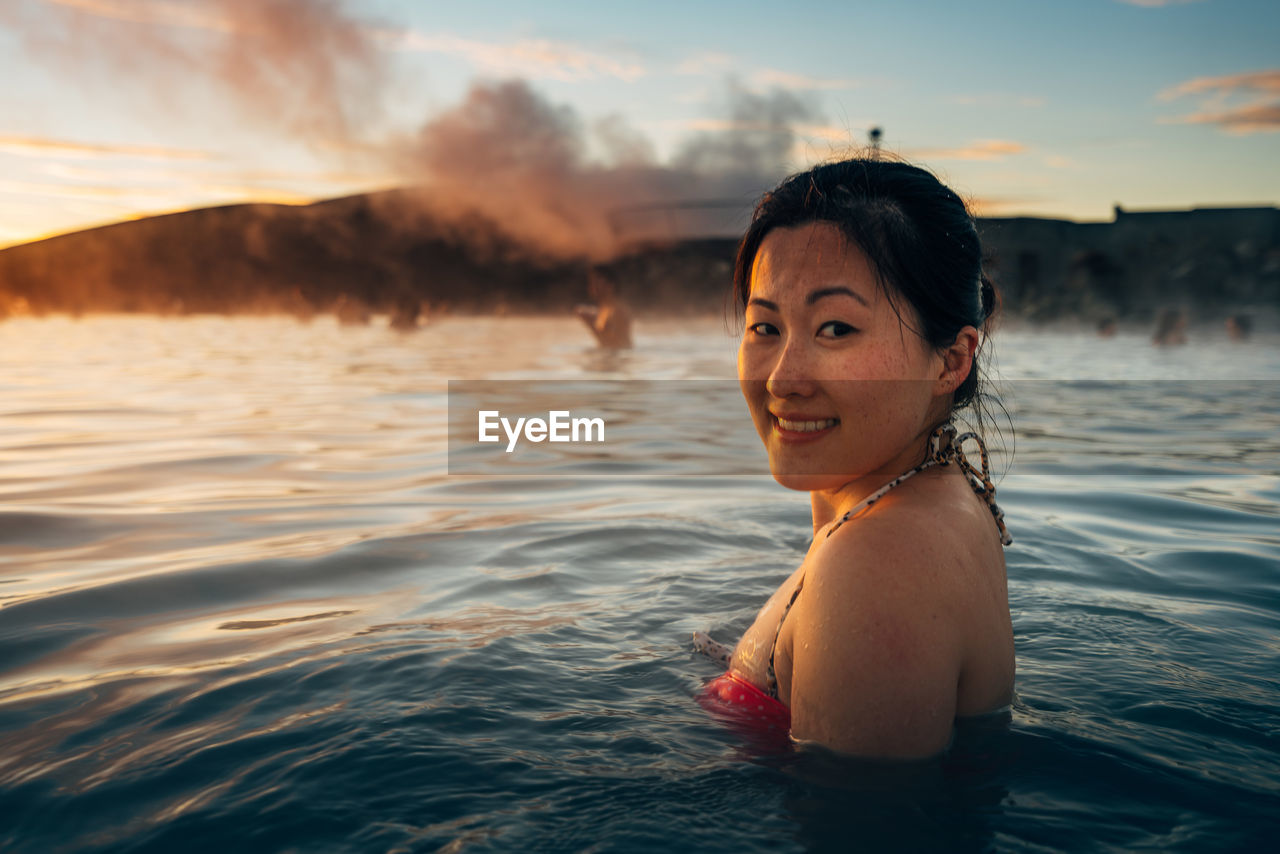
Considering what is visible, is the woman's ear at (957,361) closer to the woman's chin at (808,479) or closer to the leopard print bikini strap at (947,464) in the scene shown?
the leopard print bikini strap at (947,464)

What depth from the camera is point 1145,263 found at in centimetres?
5262

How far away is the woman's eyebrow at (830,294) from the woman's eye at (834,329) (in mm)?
53

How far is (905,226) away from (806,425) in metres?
0.45

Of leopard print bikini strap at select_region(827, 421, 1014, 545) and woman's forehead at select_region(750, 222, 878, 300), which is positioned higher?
woman's forehead at select_region(750, 222, 878, 300)

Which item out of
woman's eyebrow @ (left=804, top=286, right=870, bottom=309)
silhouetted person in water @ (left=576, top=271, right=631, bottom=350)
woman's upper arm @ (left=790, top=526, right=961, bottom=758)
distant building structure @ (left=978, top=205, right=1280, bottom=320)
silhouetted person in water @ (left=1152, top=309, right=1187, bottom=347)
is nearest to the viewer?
woman's upper arm @ (left=790, top=526, right=961, bottom=758)

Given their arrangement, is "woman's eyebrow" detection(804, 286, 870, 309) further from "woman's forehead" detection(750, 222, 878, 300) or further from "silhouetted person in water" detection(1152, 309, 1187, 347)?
"silhouetted person in water" detection(1152, 309, 1187, 347)

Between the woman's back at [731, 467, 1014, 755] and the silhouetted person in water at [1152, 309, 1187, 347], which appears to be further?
the silhouetted person in water at [1152, 309, 1187, 347]

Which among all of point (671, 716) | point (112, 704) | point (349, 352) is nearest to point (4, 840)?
point (112, 704)

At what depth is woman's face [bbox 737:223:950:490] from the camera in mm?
1801

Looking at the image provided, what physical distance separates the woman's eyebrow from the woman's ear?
0.27 m

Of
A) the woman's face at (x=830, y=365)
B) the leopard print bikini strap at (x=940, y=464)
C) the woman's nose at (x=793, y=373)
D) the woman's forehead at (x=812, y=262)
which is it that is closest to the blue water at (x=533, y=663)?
the leopard print bikini strap at (x=940, y=464)

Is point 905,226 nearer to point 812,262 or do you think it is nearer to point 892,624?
point 812,262

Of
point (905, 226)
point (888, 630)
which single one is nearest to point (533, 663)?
point (888, 630)

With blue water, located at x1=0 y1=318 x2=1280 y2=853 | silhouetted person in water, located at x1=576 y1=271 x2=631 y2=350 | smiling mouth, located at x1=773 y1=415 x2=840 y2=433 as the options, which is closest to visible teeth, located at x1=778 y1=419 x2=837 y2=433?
smiling mouth, located at x1=773 y1=415 x2=840 y2=433
